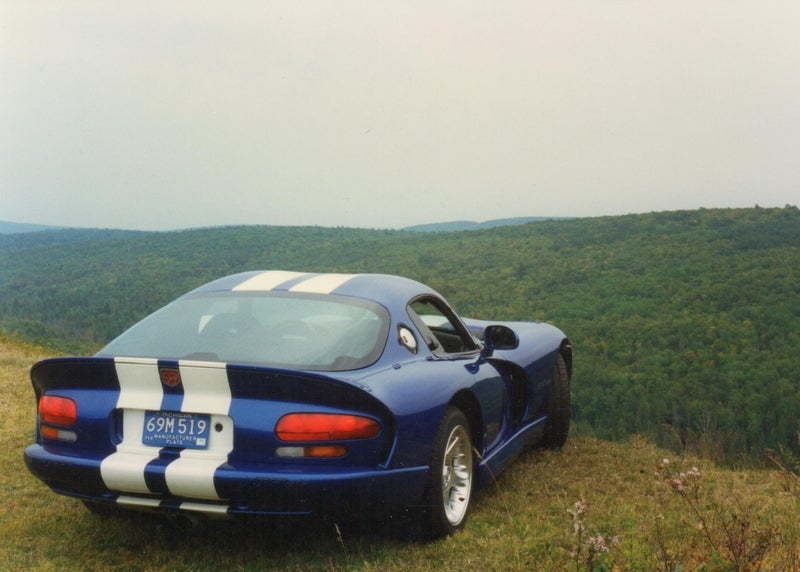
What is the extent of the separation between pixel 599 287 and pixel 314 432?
93.8 metres

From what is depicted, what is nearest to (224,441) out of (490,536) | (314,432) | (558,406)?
(314,432)

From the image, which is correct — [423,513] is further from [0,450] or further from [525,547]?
[0,450]

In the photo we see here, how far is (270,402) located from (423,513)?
913 mm

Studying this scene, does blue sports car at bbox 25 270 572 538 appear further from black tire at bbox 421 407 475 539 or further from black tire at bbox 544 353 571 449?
black tire at bbox 544 353 571 449

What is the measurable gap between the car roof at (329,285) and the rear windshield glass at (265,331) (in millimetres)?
71

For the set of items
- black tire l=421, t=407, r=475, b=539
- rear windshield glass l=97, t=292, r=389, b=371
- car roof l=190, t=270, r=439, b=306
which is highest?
car roof l=190, t=270, r=439, b=306

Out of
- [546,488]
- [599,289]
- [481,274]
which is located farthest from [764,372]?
[546,488]

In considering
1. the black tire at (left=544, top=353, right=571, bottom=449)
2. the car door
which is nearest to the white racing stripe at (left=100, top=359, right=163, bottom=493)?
the car door

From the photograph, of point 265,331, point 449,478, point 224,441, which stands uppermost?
point 265,331

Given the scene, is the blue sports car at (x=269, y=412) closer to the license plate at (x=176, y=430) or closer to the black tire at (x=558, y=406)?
the license plate at (x=176, y=430)

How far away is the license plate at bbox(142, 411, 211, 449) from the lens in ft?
9.96

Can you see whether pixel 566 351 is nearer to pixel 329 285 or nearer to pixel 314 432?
pixel 329 285

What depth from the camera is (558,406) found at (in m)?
5.62

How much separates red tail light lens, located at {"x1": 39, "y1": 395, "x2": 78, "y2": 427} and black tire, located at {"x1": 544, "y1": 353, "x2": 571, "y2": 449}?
3.36m
